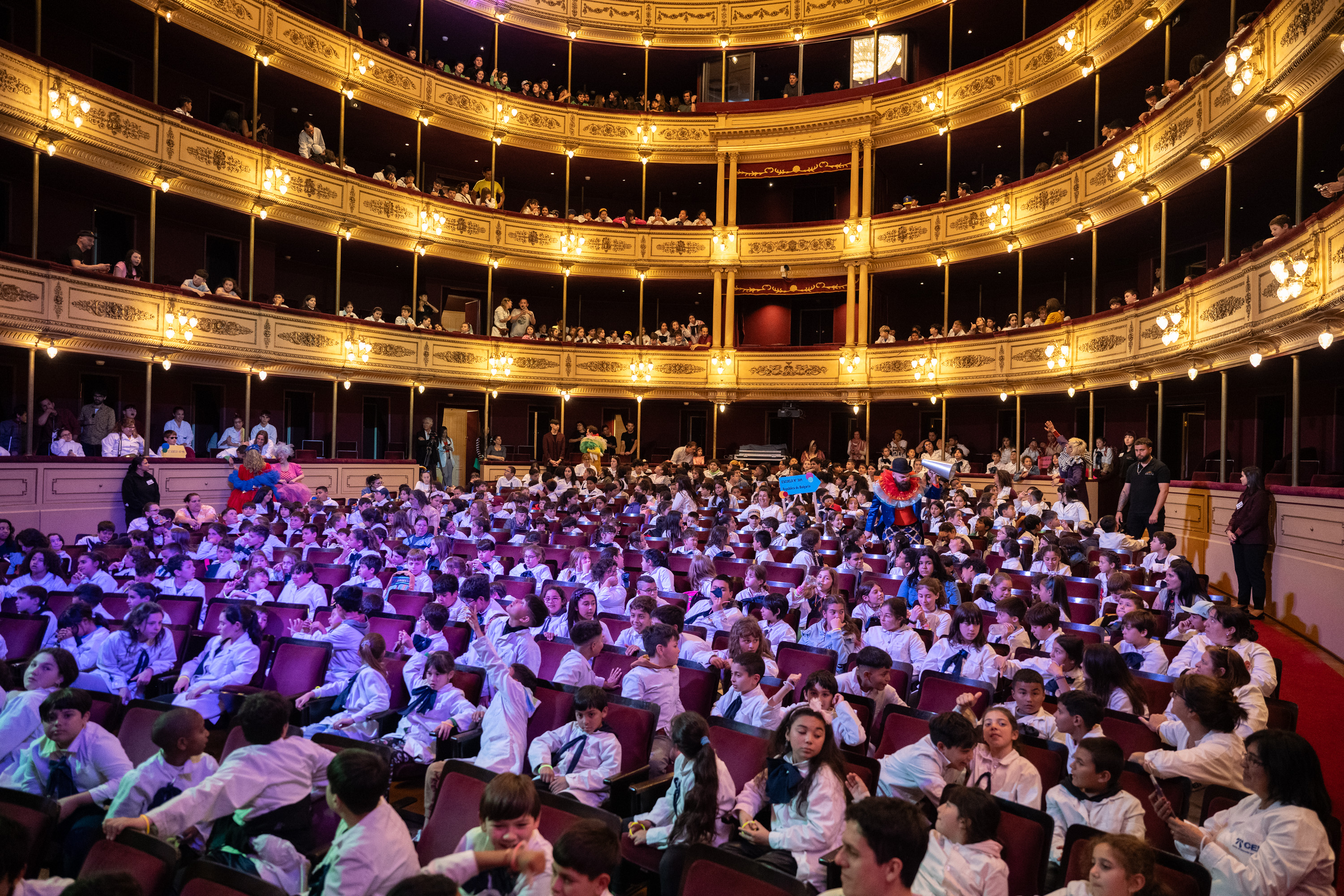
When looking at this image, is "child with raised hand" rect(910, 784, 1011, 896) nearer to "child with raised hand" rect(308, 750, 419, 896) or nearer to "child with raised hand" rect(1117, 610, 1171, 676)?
"child with raised hand" rect(308, 750, 419, 896)

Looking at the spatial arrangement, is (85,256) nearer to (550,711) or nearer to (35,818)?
(550,711)

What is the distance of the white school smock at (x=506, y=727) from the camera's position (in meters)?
4.55

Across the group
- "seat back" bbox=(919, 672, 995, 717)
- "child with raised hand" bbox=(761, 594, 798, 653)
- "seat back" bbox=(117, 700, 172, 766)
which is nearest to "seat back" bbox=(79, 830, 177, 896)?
"seat back" bbox=(117, 700, 172, 766)

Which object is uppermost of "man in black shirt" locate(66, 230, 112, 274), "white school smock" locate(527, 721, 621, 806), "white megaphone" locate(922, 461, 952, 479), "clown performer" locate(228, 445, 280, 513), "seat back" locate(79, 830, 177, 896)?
"man in black shirt" locate(66, 230, 112, 274)

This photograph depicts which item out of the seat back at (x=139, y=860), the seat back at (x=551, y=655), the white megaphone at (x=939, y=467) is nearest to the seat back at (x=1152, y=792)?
the seat back at (x=551, y=655)

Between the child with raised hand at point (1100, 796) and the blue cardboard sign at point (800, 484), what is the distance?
1087 cm

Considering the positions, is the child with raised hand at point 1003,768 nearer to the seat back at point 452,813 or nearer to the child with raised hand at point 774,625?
the seat back at point 452,813

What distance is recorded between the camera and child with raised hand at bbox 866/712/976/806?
12.4 feet

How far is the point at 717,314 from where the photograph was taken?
22.8 m

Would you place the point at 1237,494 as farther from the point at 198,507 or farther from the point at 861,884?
the point at 198,507

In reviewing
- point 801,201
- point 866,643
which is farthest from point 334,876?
point 801,201

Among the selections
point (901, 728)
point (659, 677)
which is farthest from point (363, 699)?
point (901, 728)

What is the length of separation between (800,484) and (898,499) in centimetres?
352

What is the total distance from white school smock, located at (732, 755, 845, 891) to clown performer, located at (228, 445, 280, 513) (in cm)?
1273
